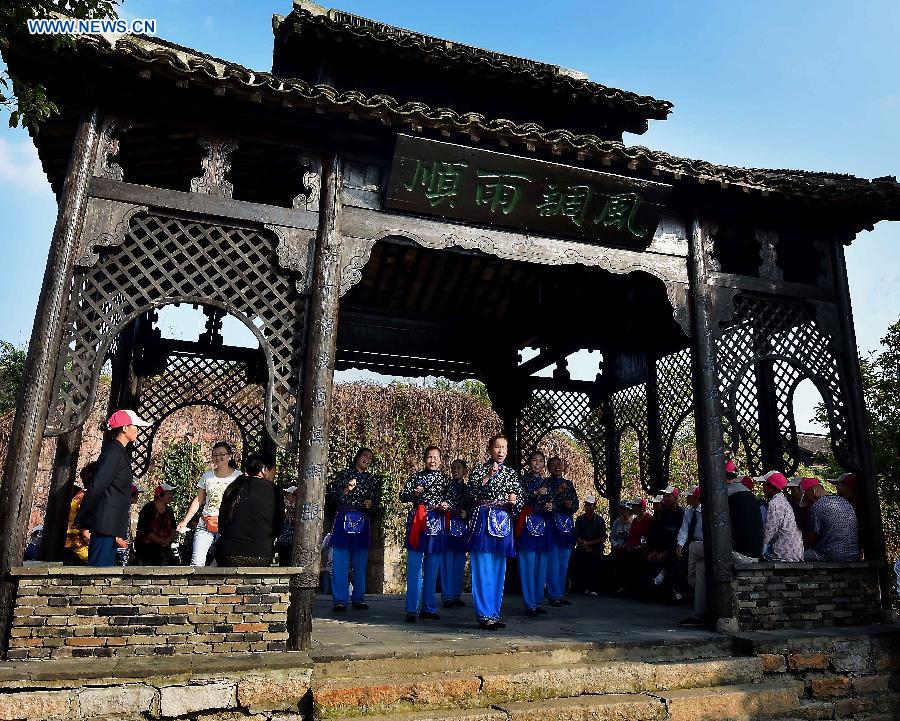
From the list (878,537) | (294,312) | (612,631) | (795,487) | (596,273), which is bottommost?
(612,631)

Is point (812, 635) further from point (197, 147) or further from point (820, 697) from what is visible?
point (197, 147)

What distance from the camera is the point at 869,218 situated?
290 inches

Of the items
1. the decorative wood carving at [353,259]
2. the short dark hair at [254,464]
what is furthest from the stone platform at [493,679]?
the decorative wood carving at [353,259]

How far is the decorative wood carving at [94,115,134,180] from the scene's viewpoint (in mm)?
5590

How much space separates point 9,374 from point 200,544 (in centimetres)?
1804

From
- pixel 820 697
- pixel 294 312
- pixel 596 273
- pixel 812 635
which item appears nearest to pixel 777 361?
pixel 596 273

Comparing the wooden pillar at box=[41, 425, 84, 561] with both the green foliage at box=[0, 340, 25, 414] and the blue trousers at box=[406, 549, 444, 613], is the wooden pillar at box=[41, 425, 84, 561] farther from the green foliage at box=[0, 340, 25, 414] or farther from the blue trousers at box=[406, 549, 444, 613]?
the green foliage at box=[0, 340, 25, 414]

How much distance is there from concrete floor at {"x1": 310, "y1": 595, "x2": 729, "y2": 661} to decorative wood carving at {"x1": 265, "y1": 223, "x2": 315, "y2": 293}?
3034 millimetres

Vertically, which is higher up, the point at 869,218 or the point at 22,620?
the point at 869,218

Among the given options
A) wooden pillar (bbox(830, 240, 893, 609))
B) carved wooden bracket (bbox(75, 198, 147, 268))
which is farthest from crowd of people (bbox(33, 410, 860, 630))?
carved wooden bracket (bbox(75, 198, 147, 268))

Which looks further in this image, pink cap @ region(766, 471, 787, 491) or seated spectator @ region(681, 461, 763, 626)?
pink cap @ region(766, 471, 787, 491)

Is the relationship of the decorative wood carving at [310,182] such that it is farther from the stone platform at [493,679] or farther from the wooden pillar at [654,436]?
the wooden pillar at [654,436]

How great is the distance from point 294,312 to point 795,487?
6.33 meters

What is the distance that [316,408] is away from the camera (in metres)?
5.66
